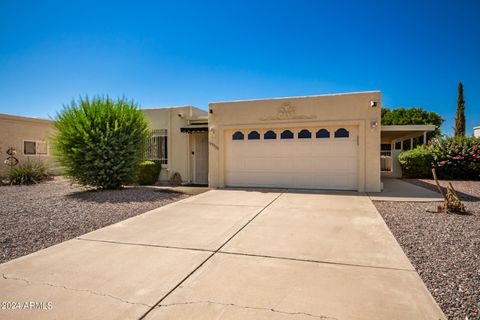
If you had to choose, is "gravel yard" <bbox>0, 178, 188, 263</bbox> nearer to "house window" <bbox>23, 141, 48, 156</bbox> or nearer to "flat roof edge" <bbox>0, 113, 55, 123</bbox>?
"flat roof edge" <bbox>0, 113, 55, 123</bbox>

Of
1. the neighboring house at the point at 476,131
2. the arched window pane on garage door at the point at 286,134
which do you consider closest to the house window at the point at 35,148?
the arched window pane on garage door at the point at 286,134

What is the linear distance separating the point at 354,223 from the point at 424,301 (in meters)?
3.01

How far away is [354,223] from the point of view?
18.4 ft

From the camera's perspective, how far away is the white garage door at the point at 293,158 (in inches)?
406

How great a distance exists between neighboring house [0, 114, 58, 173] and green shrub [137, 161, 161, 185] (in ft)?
20.4

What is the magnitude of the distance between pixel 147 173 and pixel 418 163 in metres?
15.3

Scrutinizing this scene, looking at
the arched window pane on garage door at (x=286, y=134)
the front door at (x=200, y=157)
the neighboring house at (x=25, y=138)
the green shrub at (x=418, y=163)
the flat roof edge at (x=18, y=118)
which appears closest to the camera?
the arched window pane on garage door at (x=286, y=134)

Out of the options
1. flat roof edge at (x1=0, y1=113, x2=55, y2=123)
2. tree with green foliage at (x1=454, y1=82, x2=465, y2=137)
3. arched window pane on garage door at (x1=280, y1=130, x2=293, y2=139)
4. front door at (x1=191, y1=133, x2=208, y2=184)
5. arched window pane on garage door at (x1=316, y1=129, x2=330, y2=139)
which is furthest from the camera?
tree with green foliage at (x1=454, y1=82, x2=465, y2=137)

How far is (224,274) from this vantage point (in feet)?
10.9

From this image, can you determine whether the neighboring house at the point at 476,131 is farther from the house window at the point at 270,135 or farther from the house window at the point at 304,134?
the house window at the point at 270,135

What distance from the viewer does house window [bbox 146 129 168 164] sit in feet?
46.5

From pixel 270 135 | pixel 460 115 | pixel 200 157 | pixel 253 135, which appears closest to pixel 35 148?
pixel 200 157

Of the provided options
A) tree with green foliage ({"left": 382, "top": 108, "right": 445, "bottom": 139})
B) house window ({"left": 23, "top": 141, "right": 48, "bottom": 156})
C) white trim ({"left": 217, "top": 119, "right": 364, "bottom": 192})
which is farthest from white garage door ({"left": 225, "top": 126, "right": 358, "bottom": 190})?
tree with green foliage ({"left": 382, "top": 108, "right": 445, "bottom": 139})

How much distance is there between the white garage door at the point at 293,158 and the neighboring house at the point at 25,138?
37.0 ft
